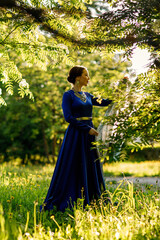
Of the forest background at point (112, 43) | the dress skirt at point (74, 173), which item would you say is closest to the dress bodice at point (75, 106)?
the dress skirt at point (74, 173)

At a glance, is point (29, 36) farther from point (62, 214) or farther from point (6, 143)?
point (6, 143)

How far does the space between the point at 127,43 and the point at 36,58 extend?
1.55 meters

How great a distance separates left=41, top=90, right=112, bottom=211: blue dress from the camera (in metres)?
3.91

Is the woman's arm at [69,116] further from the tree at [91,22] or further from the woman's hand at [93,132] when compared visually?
the tree at [91,22]

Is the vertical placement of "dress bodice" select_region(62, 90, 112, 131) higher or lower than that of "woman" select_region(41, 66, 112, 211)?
higher

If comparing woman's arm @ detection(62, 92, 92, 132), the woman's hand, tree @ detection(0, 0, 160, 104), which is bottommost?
the woman's hand

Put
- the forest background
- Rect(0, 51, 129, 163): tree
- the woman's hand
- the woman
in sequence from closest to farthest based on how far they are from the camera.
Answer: the forest background
the woman's hand
the woman
Rect(0, 51, 129, 163): tree

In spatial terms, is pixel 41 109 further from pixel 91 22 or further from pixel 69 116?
pixel 91 22

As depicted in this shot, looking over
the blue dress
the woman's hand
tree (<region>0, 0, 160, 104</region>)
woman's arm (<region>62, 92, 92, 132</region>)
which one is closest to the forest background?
tree (<region>0, 0, 160, 104</region>)

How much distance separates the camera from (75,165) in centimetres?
396

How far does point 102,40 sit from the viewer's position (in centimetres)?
312

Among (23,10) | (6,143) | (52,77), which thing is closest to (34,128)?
(6,143)

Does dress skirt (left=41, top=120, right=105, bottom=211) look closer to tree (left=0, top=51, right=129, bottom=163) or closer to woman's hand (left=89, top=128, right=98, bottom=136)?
woman's hand (left=89, top=128, right=98, bottom=136)

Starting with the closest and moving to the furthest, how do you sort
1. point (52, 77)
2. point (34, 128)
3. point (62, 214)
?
1. point (62, 214)
2. point (52, 77)
3. point (34, 128)
